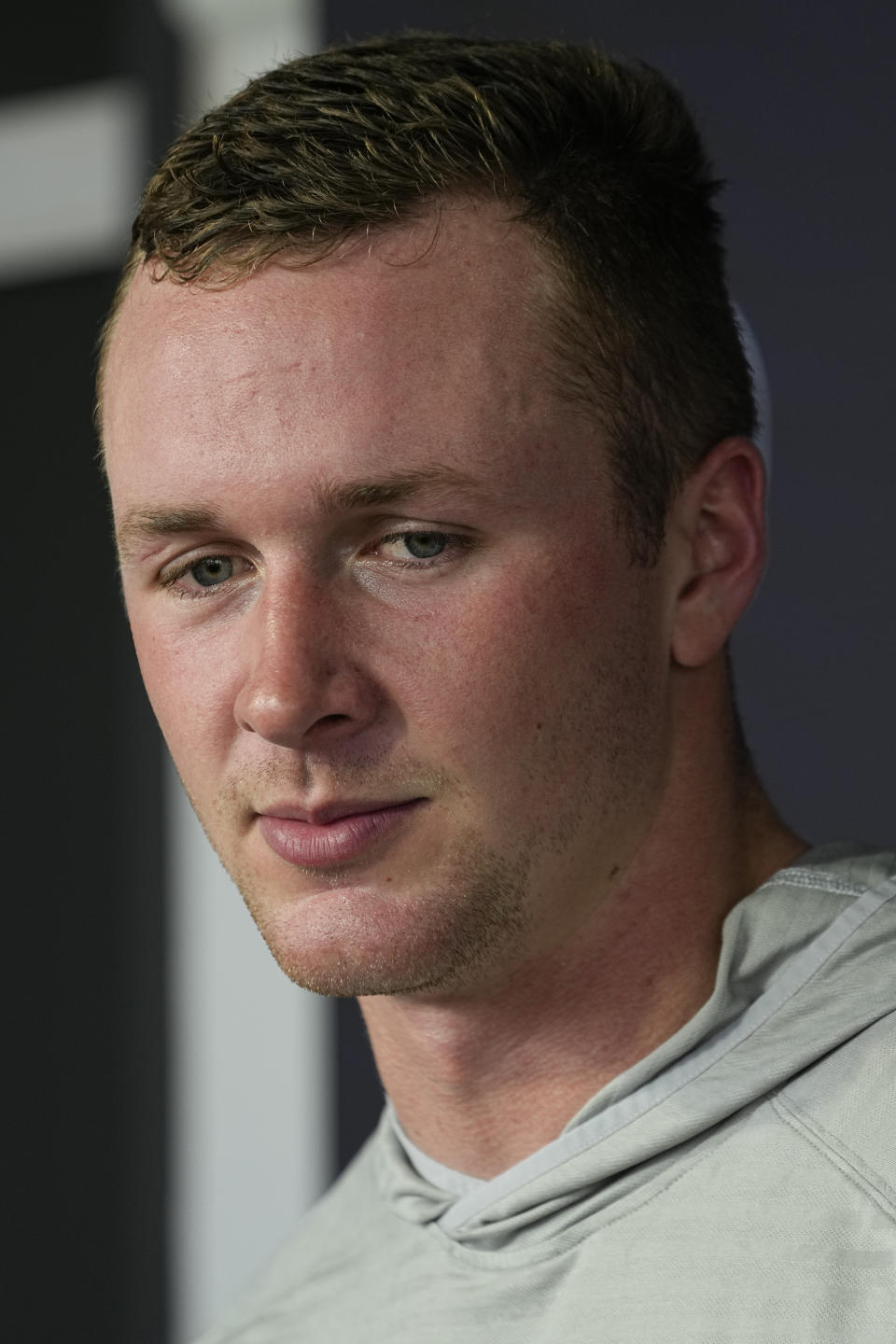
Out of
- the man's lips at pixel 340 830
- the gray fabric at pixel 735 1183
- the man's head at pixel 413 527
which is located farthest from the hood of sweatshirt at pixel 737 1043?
the man's lips at pixel 340 830

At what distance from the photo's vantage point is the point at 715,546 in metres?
1.26

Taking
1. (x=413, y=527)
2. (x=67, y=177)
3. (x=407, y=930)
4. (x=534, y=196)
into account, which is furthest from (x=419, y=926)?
(x=67, y=177)

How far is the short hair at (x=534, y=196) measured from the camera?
1147 millimetres

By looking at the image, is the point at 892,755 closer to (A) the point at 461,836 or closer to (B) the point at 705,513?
(B) the point at 705,513

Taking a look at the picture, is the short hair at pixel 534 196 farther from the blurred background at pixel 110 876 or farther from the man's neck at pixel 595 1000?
the blurred background at pixel 110 876

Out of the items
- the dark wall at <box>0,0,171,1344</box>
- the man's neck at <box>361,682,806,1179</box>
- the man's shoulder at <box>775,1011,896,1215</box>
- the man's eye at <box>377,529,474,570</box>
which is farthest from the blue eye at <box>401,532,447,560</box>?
the dark wall at <box>0,0,171,1344</box>

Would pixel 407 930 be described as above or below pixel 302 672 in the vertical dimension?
below

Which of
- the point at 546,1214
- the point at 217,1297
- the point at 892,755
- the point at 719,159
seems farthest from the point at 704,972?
the point at 217,1297

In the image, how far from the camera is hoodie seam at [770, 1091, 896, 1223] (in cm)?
100

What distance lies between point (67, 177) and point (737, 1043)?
217 cm

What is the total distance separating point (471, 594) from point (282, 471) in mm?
150

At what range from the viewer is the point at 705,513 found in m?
1.26

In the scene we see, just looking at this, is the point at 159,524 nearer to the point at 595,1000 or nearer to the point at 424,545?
the point at 424,545

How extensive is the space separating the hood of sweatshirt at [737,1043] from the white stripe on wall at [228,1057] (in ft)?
4.48
